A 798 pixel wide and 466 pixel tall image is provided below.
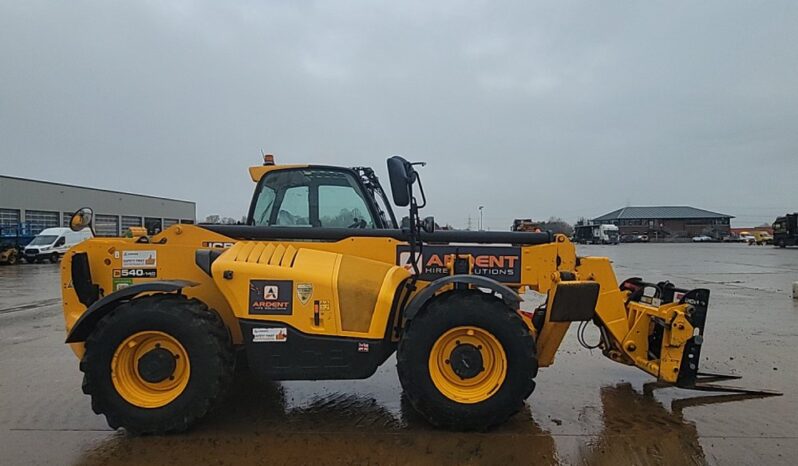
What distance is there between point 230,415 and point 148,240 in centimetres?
168

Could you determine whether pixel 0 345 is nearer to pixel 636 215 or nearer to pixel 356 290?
pixel 356 290

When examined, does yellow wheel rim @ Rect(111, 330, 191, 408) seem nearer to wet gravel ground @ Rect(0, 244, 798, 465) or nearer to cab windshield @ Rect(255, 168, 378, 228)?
wet gravel ground @ Rect(0, 244, 798, 465)

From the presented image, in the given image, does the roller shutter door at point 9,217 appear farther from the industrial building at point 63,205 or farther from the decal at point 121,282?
the decal at point 121,282

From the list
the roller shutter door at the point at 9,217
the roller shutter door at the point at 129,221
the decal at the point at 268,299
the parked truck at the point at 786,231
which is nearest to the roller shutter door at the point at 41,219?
the roller shutter door at the point at 9,217

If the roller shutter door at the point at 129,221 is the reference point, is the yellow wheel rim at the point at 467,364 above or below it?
below

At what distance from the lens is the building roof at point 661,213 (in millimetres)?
101062

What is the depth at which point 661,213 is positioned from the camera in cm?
10275

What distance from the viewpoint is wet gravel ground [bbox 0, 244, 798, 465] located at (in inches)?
151

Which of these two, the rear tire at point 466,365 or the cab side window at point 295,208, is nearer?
the rear tire at point 466,365

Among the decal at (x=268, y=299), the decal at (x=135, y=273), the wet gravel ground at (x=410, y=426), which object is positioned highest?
the decal at (x=135, y=273)

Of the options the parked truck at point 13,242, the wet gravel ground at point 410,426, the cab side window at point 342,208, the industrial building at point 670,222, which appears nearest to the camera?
the wet gravel ground at point 410,426

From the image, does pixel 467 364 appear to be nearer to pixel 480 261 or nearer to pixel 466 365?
pixel 466 365

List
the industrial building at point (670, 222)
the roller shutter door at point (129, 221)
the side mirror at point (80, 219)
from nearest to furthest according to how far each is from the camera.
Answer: the side mirror at point (80, 219) < the roller shutter door at point (129, 221) < the industrial building at point (670, 222)

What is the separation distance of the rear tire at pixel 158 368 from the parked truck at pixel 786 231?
55.1 meters
